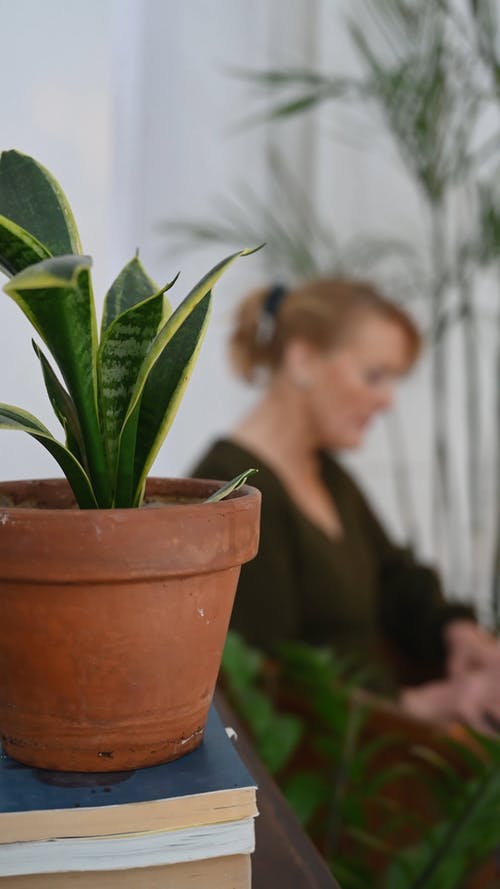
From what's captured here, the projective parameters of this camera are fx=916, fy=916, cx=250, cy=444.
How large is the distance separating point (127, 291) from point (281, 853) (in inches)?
12.1

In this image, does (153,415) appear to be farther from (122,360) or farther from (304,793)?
(304,793)

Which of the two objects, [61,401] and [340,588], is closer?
[61,401]

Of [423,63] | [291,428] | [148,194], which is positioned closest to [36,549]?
[291,428]

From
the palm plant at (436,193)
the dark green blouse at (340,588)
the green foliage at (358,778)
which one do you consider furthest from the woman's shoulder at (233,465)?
the palm plant at (436,193)

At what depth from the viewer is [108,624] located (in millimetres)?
414

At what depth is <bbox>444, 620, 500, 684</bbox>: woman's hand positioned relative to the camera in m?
1.63

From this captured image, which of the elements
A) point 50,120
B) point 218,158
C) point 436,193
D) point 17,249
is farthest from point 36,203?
point 218,158

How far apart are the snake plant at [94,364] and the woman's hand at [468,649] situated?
4.14 ft

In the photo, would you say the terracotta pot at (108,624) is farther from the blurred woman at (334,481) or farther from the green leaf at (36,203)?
the blurred woman at (334,481)

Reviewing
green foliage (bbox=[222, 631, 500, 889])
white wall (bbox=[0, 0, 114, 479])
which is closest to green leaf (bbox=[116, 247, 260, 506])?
white wall (bbox=[0, 0, 114, 479])

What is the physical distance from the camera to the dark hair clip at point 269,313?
1.84 m

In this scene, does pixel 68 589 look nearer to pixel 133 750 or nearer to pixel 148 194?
pixel 133 750

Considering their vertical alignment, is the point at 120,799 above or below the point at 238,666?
above

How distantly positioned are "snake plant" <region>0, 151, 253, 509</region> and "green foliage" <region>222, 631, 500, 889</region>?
0.48 metres
